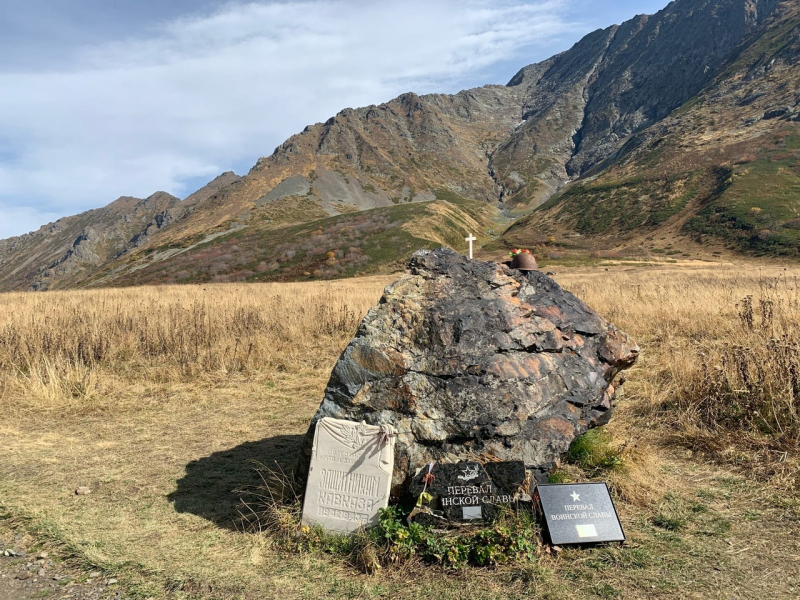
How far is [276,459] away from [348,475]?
6.98 ft

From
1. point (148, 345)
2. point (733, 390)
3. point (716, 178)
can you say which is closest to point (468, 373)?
point (733, 390)

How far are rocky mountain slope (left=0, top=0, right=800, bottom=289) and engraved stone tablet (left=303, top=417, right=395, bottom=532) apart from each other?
146 ft

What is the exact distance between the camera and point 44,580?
3436 millimetres

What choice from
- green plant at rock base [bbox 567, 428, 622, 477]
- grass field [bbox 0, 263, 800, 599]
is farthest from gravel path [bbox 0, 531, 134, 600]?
green plant at rock base [bbox 567, 428, 622, 477]

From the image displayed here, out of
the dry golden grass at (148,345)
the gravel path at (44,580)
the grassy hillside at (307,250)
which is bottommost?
the gravel path at (44,580)

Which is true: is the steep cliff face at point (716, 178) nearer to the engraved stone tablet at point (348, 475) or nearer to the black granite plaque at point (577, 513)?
the black granite plaque at point (577, 513)

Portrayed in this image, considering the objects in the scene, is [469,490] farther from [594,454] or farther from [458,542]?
[594,454]

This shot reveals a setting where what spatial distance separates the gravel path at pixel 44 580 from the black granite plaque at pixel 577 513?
3030 millimetres

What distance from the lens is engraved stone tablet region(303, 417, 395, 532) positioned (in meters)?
3.79

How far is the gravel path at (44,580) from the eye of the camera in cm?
325

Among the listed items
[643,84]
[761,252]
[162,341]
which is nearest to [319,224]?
[761,252]

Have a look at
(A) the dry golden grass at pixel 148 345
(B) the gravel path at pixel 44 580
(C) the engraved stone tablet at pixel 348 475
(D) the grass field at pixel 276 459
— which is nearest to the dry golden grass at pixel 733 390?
(D) the grass field at pixel 276 459

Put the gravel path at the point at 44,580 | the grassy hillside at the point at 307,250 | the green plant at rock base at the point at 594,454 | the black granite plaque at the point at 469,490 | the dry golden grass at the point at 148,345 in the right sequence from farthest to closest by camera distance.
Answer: the grassy hillside at the point at 307,250
the dry golden grass at the point at 148,345
the green plant at rock base at the point at 594,454
the black granite plaque at the point at 469,490
the gravel path at the point at 44,580

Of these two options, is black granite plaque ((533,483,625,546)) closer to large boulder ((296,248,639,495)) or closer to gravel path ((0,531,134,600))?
large boulder ((296,248,639,495))
